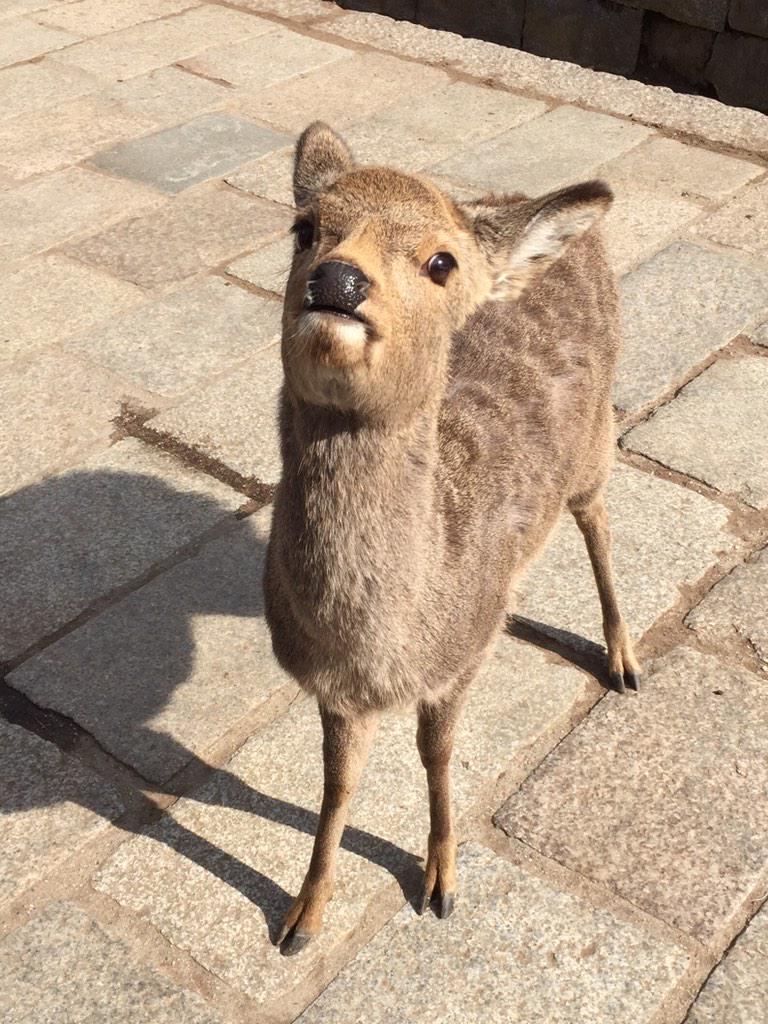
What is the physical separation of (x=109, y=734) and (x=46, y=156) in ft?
14.7

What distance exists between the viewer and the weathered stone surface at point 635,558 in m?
4.32

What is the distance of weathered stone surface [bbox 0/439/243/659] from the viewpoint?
4273mm

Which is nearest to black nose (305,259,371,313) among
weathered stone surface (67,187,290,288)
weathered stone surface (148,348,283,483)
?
weathered stone surface (148,348,283,483)

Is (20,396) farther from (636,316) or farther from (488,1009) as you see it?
(488,1009)

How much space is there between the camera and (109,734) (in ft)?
12.5

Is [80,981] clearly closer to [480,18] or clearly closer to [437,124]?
[437,124]

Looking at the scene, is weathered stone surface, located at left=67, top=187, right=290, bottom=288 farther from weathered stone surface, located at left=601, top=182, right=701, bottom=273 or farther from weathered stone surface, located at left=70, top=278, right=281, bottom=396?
weathered stone surface, located at left=601, top=182, right=701, bottom=273

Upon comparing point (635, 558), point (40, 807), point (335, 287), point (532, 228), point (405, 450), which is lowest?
point (40, 807)

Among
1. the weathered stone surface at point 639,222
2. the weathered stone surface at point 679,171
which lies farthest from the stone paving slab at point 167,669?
the weathered stone surface at point 679,171

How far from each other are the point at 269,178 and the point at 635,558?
11.7ft

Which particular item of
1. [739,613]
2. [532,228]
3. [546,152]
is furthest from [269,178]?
[532,228]

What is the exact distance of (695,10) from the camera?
8.65 meters

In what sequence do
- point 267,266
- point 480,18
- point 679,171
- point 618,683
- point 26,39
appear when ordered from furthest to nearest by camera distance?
point 480,18
point 26,39
point 679,171
point 267,266
point 618,683

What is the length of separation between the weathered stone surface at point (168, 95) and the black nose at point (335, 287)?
555cm
